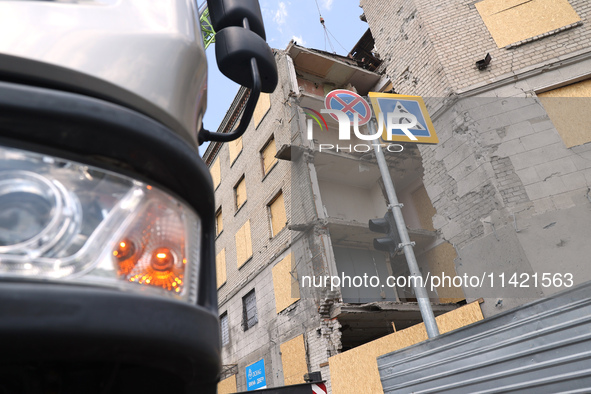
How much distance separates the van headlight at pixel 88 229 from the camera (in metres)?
0.66

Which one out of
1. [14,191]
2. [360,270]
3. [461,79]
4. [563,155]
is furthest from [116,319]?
[360,270]

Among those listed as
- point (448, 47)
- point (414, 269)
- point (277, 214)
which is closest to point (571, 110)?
point (448, 47)

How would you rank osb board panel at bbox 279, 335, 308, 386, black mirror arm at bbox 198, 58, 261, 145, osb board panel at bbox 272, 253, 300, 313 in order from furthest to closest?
osb board panel at bbox 272, 253, 300, 313
osb board panel at bbox 279, 335, 308, 386
black mirror arm at bbox 198, 58, 261, 145

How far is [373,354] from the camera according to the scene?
8625 mm

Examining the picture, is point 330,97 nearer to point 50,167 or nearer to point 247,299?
point 50,167

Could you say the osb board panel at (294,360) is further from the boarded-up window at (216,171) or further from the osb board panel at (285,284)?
the boarded-up window at (216,171)

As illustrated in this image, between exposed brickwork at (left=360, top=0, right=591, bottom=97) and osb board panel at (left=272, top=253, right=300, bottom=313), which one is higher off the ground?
exposed brickwork at (left=360, top=0, right=591, bottom=97)

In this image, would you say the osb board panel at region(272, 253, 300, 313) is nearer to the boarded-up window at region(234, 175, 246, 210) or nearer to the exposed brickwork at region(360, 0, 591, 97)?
the boarded-up window at region(234, 175, 246, 210)

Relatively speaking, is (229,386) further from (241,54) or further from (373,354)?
(241,54)

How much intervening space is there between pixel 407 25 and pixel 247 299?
40.0ft

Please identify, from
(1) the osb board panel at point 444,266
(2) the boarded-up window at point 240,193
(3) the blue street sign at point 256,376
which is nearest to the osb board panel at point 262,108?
(2) the boarded-up window at point 240,193

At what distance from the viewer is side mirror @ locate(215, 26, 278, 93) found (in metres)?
1.55

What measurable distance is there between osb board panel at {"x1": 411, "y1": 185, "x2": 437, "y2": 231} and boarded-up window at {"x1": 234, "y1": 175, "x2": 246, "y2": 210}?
25.9 feet

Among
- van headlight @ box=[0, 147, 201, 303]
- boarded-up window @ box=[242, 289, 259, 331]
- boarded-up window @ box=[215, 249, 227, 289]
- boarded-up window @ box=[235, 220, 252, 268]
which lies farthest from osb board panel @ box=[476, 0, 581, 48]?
boarded-up window @ box=[215, 249, 227, 289]
